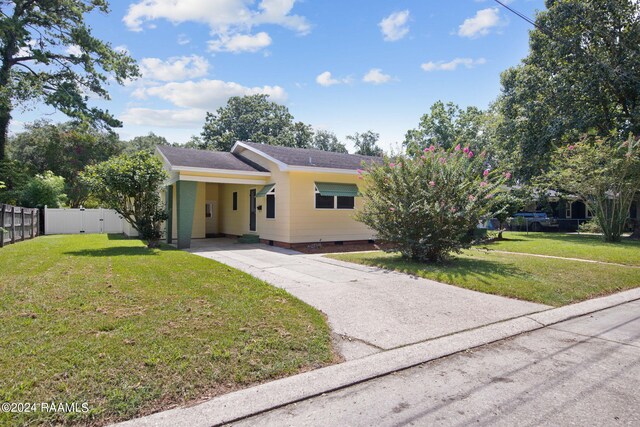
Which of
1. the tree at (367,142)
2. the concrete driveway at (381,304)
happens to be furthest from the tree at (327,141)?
the concrete driveway at (381,304)

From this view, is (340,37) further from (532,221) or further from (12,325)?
(532,221)

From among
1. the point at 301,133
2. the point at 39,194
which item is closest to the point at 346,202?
the point at 39,194

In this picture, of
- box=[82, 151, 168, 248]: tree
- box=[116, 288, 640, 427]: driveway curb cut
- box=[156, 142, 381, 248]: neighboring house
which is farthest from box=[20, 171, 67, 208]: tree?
box=[116, 288, 640, 427]: driveway curb cut

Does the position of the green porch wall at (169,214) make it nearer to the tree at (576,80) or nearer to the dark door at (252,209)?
the dark door at (252,209)

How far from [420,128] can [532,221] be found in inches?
675

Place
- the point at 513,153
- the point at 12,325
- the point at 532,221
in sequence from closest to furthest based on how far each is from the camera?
the point at 12,325
the point at 513,153
the point at 532,221

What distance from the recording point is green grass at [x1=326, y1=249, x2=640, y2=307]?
22.6ft

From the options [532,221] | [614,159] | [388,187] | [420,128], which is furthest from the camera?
[420,128]

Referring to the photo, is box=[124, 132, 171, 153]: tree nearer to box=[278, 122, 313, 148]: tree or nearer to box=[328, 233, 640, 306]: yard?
box=[278, 122, 313, 148]: tree

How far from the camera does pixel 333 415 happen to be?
2895mm

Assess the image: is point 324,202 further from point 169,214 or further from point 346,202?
point 169,214

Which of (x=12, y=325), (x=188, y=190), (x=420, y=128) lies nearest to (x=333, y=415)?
(x=12, y=325)

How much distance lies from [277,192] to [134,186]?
188 inches

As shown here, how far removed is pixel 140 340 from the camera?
3.90 meters
